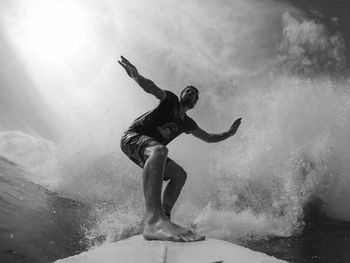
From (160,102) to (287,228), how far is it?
7098 millimetres

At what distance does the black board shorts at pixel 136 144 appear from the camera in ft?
12.8

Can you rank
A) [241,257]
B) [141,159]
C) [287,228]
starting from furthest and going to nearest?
[287,228] < [141,159] < [241,257]

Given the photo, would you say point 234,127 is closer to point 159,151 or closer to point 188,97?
point 188,97

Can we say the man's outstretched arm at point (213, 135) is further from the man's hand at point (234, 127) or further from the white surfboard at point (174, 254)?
the white surfboard at point (174, 254)

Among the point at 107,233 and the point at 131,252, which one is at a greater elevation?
the point at 107,233

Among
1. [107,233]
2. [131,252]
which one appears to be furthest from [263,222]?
[131,252]

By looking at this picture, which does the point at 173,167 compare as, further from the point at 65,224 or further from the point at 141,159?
the point at 65,224

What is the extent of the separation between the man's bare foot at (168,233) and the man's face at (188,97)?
1964mm

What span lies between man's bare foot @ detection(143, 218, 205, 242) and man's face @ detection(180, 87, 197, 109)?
6.45ft

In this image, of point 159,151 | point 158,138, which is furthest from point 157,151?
point 158,138

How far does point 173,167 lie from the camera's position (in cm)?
455

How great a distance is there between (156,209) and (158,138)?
4.67 feet

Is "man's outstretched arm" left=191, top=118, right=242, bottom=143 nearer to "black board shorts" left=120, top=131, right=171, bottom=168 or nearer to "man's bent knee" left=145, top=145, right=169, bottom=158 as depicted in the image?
"black board shorts" left=120, top=131, right=171, bottom=168

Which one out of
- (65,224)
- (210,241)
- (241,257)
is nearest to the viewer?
(241,257)
